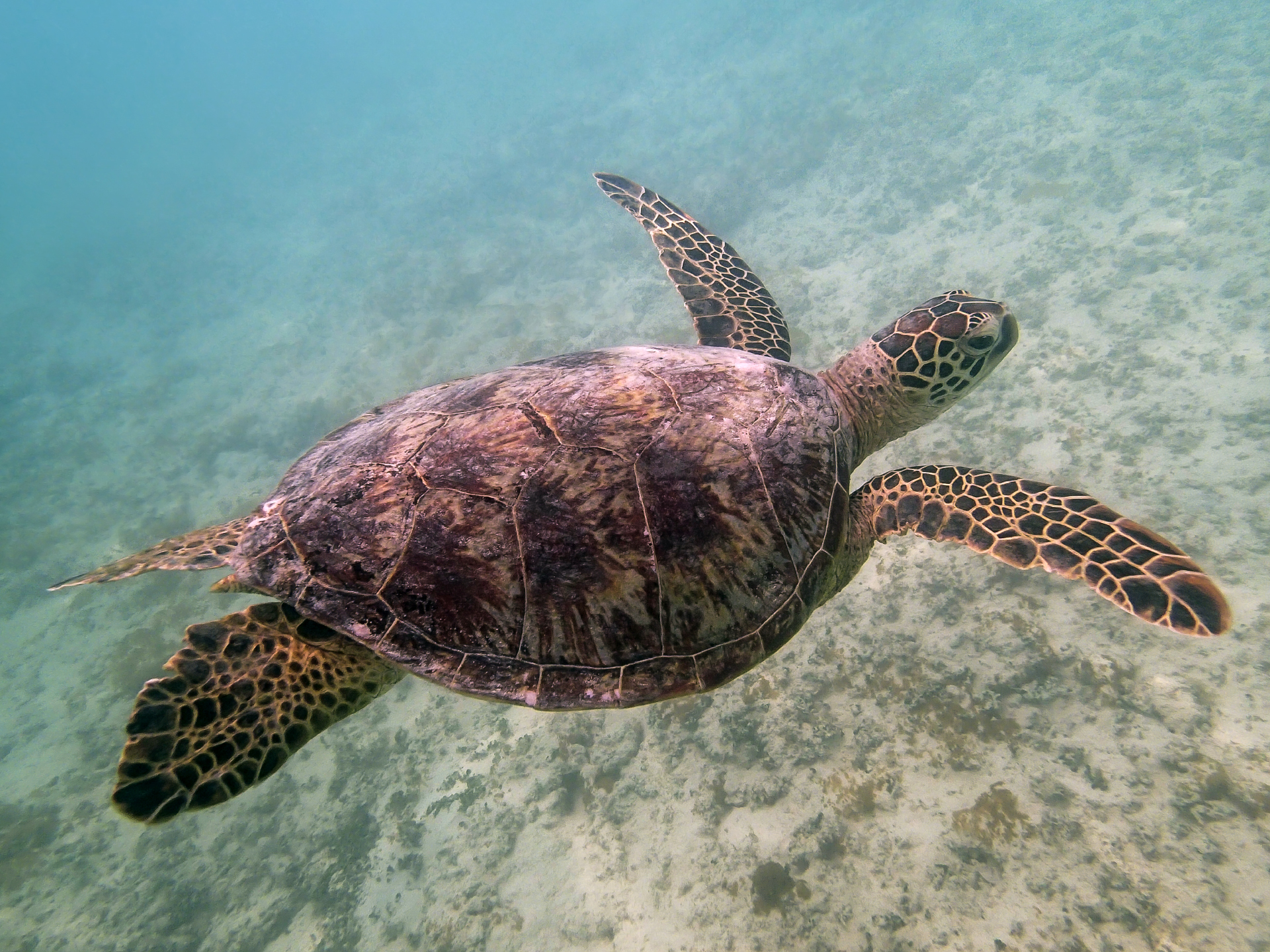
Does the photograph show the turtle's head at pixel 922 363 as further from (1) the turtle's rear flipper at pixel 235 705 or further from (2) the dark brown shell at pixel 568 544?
(1) the turtle's rear flipper at pixel 235 705

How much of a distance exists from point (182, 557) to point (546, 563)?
2.22 metres

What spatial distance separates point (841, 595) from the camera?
197 inches

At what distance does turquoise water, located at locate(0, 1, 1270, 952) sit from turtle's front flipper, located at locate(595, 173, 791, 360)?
2.47 meters

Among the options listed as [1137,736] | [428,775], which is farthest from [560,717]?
[1137,736]

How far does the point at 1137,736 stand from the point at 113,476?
17002 millimetres

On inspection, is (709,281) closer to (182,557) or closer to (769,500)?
(769,500)

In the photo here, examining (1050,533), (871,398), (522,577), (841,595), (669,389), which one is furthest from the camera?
(841,595)

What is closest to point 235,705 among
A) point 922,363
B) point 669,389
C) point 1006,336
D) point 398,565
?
point 398,565

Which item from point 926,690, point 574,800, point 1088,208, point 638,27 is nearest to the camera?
point 926,690

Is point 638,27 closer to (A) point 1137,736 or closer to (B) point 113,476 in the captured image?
(B) point 113,476

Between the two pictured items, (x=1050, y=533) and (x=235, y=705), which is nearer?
(x=235, y=705)

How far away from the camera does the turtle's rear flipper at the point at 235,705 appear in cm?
207

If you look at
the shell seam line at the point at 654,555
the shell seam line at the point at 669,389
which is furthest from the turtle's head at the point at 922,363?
the shell seam line at the point at 654,555

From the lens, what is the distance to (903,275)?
8.73 meters
